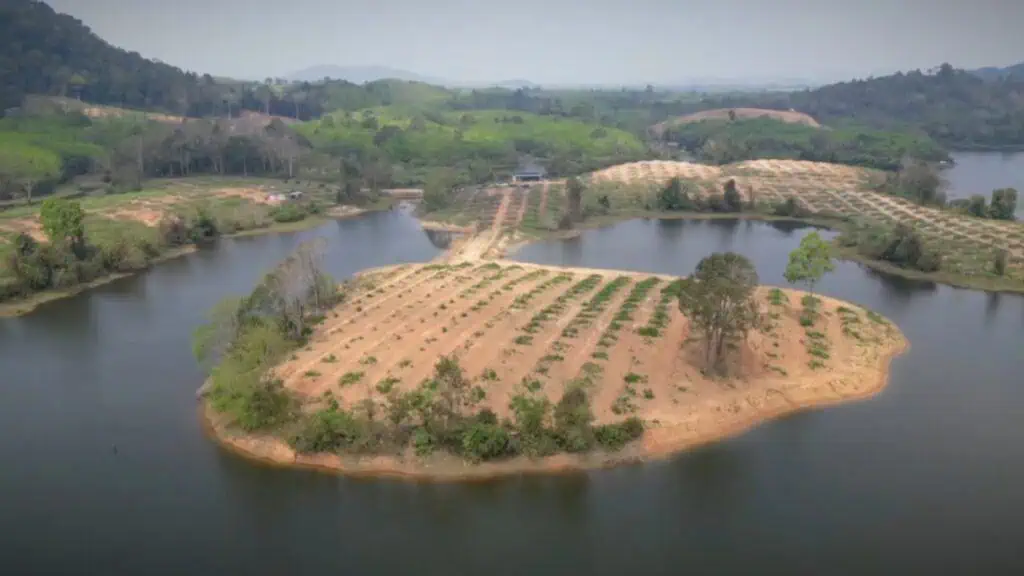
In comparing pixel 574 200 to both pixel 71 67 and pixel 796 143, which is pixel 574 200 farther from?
pixel 71 67

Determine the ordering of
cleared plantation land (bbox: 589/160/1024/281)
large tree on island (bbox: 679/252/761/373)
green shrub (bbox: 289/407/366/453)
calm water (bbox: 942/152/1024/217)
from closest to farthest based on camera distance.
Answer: green shrub (bbox: 289/407/366/453) → large tree on island (bbox: 679/252/761/373) → cleared plantation land (bbox: 589/160/1024/281) → calm water (bbox: 942/152/1024/217)

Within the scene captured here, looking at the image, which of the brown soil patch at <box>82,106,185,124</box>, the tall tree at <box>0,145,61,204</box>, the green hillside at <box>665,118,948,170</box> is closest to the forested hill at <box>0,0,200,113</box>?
the brown soil patch at <box>82,106,185,124</box>

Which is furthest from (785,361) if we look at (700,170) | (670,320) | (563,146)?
(563,146)

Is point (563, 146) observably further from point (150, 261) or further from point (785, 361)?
point (785, 361)


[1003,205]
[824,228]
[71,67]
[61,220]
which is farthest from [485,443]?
[71,67]

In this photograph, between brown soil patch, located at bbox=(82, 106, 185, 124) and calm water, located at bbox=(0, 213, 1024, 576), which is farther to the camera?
brown soil patch, located at bbox=(82, 106, 185, 124)

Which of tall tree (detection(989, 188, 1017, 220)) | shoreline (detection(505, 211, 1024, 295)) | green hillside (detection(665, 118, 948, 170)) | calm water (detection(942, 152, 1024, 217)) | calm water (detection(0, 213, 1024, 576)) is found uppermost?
green hillside (detection(665, 118, 948, 170))

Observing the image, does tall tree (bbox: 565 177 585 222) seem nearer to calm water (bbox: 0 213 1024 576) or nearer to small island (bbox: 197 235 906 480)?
small island (bbox: 197 235 906 480)
